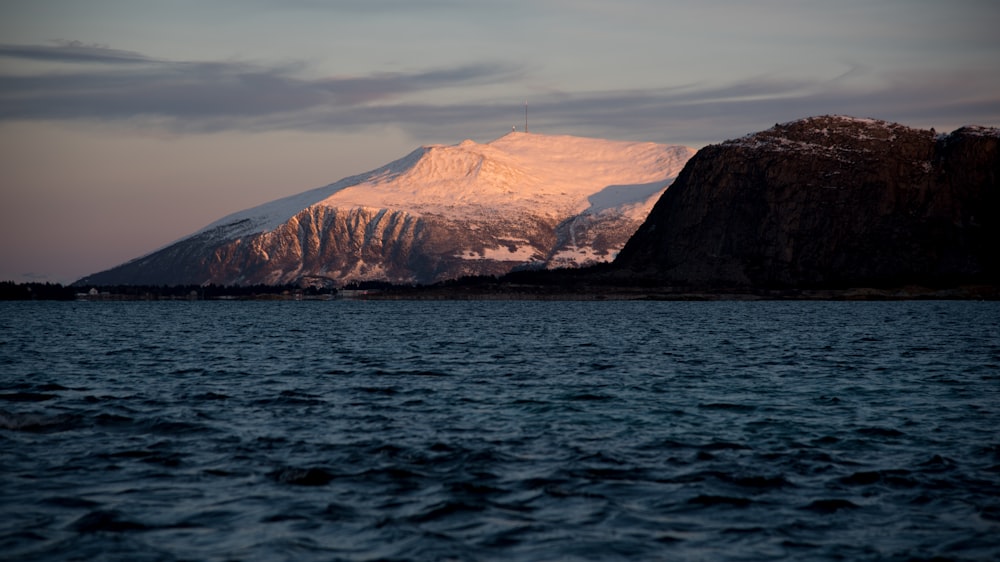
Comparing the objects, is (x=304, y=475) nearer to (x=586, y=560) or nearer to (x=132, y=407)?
(x=586, y=560)

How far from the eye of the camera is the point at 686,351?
322 feet

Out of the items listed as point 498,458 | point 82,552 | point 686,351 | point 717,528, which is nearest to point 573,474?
point 498,458

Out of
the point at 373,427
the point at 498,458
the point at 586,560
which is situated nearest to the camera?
the point at 586,560

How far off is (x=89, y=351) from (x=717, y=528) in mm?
82003

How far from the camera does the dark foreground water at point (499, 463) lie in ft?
91.8

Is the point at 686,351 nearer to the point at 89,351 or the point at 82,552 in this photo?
the point at 89,351

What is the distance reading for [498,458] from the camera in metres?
38.5

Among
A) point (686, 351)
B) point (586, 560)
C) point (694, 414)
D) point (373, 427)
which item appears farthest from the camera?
point (686, 351)

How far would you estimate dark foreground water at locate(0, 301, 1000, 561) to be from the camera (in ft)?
91.8

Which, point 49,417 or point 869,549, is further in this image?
point 49,417

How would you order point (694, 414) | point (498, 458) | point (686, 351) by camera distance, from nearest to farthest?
point (498, 458) → point (694, 414) → point (686, 351)

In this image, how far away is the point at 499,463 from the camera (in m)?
37.6

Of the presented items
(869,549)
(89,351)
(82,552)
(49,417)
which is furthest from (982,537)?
(89,351)

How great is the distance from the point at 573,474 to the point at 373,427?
42.3 feet
